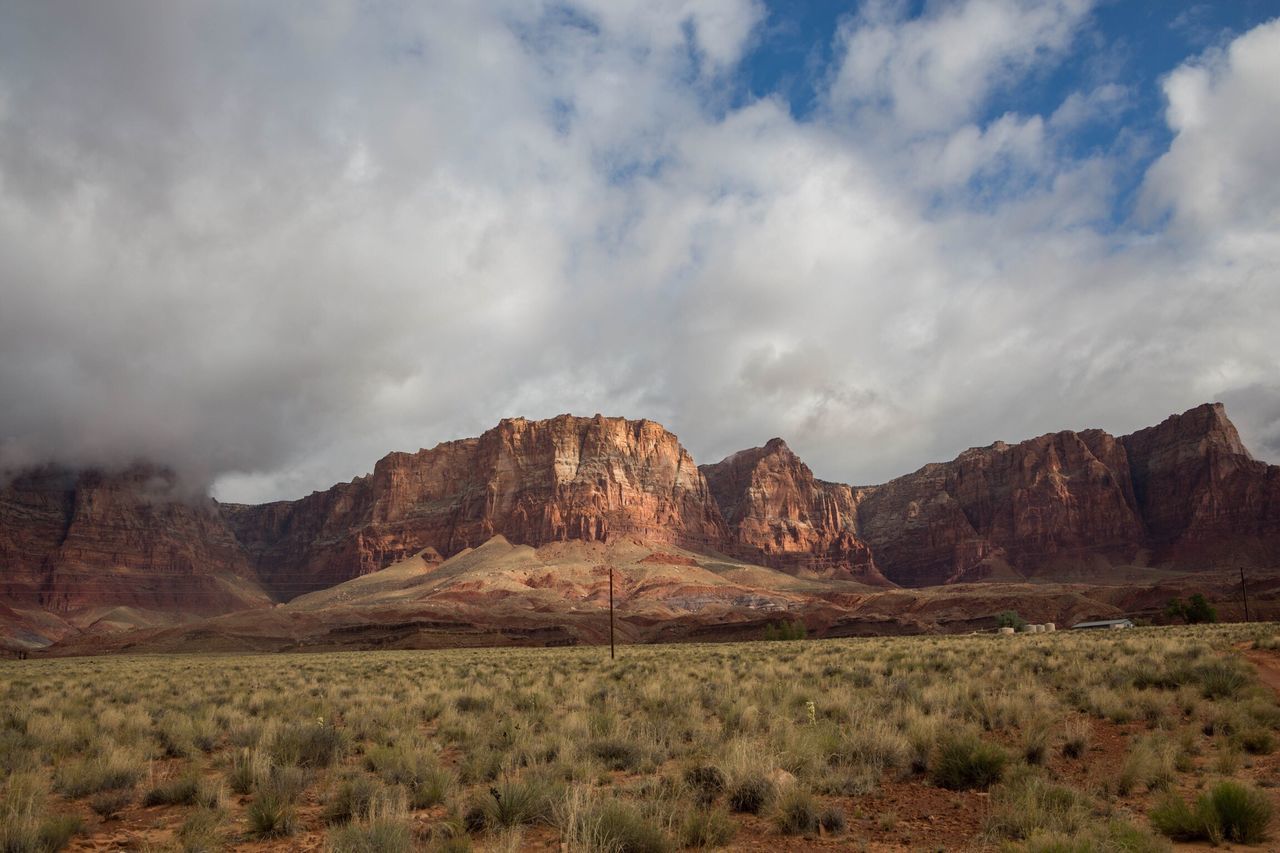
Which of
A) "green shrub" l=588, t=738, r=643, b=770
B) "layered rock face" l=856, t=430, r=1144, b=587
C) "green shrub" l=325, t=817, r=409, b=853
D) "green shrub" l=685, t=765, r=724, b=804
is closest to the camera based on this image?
"green shrub" l=325, t=817, r=409, b=853

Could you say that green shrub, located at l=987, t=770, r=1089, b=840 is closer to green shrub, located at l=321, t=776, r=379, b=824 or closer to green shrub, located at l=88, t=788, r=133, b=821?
green shrub, located at l=321, t=776, r=379, b=824

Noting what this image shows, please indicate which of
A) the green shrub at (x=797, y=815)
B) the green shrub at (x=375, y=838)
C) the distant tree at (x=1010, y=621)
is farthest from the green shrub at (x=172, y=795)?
the distant tree at (x=1010, y=621)

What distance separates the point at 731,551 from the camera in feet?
646

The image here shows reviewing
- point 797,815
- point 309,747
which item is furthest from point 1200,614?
point 309,747

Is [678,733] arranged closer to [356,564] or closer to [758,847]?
[758,847]

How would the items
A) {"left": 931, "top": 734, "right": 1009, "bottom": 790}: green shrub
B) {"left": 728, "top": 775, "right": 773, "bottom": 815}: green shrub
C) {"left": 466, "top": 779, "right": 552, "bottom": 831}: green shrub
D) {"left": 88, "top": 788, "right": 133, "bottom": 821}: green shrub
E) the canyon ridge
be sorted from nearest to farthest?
{"left": 466, "top": 779, "right": 552, "bottom": 831}: green shrub → {"left": 728, "top": 775, "right": 773, "bottom": 815}: green shrub → {"left": 88, "top": 788, "right": 133, "bottom": 821}: green shrub → {"left": 931, "top": 734, "right": 1009, "bottom": 790}: green shrub → the canyon ridge

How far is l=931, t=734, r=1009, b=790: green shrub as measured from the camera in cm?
949

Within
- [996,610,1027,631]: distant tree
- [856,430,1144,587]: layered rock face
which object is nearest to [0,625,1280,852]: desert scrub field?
[996,610,1027,631]: distant tree

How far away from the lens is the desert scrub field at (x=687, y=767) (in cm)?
759

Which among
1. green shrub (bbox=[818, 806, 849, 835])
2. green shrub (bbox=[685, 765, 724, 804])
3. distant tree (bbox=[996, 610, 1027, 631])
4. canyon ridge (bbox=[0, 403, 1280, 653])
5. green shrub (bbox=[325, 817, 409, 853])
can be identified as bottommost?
distant tree (bbox=[996, 610, 1027, 631])

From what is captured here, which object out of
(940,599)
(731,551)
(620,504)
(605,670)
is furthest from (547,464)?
(605,670)

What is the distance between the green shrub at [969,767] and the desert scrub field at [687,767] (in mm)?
35

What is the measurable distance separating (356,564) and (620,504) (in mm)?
70571

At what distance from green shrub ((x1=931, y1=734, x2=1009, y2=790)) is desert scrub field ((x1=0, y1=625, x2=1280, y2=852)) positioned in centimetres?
3
